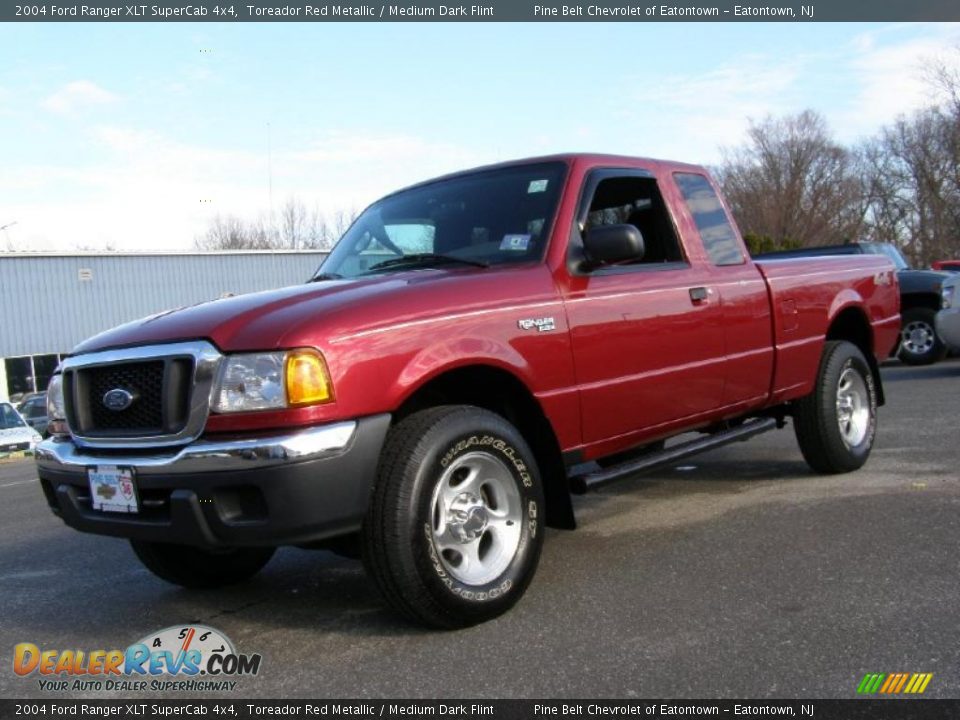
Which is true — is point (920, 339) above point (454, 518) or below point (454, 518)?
below

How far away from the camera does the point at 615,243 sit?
13.0 ft

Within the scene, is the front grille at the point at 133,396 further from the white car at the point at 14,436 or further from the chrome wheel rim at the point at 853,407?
the white car at the point at 14,436

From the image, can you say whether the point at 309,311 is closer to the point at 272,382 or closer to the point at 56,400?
the point at 272,382

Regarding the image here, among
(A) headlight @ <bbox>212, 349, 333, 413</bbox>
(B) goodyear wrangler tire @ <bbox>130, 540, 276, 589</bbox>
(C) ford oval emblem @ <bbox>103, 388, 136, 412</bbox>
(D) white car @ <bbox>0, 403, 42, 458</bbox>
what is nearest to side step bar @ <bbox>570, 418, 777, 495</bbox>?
(A) headlight @ <bbox>212, 349, 333, 413</bbox>

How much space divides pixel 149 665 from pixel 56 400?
3.94 feet

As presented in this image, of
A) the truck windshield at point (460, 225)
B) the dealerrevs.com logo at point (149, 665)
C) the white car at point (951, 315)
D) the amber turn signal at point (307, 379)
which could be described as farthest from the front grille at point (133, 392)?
the white car at point (951, 315)

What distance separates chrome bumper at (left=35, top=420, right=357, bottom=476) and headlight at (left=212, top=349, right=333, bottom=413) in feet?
0.38

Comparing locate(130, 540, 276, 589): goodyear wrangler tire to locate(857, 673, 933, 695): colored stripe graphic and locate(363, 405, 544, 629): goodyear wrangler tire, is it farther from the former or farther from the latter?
locate(857, 673, 933, 695): colored stripe graphic

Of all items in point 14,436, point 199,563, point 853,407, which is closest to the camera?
point 199,563

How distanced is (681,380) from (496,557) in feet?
5.01

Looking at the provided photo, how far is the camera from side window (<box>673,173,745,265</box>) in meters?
5.07

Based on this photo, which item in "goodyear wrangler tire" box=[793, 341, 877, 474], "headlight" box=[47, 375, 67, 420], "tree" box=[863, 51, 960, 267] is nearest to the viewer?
"headlight" box=[47, 375, 67, 420]

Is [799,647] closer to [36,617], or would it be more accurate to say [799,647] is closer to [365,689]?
[365,689]

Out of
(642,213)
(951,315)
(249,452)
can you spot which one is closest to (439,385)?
(249,452)
